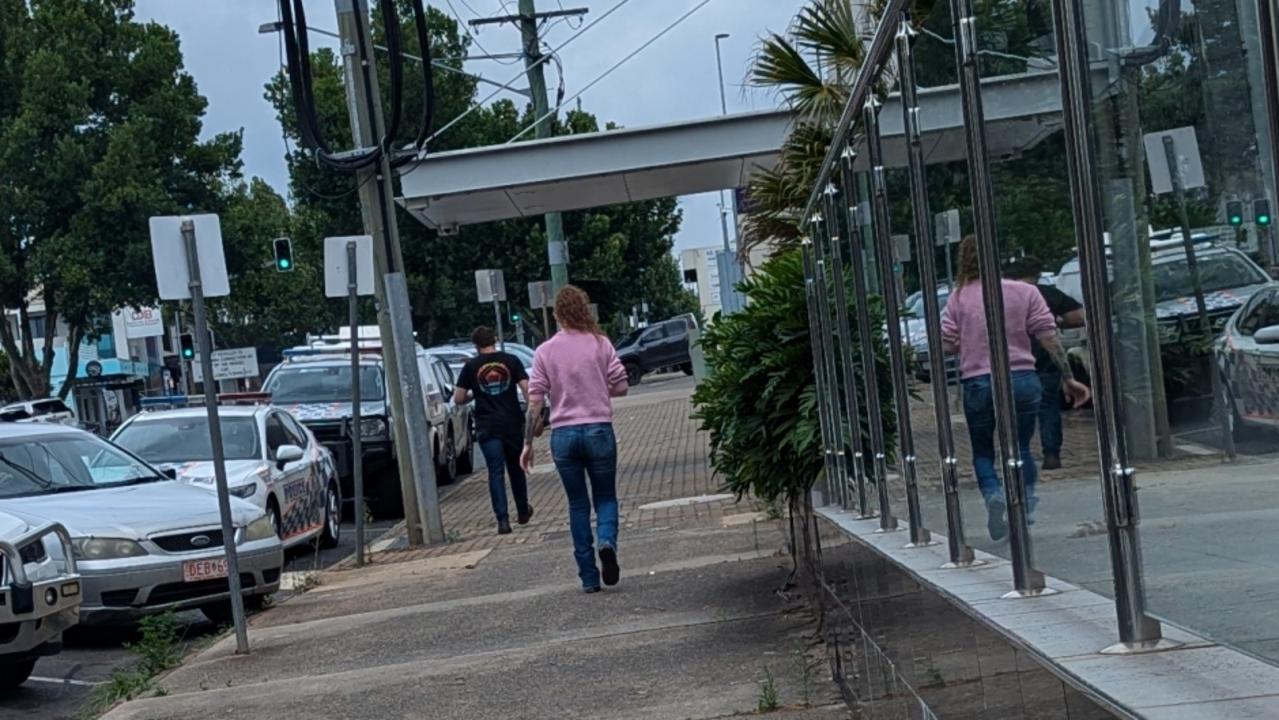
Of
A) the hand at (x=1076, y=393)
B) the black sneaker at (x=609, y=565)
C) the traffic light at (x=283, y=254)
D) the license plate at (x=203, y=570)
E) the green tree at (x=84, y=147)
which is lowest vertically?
Answer: the black sneaker at (x=609, y=565)

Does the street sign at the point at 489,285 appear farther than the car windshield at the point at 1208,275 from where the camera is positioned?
Yes

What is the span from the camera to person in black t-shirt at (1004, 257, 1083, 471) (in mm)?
3341

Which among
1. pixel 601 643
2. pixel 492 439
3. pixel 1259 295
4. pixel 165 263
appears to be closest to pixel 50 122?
pixel 492 439

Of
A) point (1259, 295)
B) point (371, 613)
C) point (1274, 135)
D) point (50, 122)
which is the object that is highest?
point (50, 122)

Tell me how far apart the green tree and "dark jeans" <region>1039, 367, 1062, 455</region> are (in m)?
42.5

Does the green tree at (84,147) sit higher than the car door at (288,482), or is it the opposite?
the green tree at (84,147)

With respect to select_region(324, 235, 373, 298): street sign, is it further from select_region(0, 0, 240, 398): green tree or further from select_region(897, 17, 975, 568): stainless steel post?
select_region(0, 0, 240, 398): green tree

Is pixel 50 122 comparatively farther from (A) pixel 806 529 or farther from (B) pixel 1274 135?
(B) pixel 1274 135

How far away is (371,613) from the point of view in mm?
11672

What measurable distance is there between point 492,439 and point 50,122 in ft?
102

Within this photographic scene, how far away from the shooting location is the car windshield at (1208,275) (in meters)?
2.35

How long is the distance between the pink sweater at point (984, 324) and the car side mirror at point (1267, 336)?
1071 millimetres

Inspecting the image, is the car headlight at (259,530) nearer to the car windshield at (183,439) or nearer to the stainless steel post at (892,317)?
the car windshield at (183,439)

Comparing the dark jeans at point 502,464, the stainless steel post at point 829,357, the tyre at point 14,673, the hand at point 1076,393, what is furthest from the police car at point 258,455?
the hand at point 1076,393
